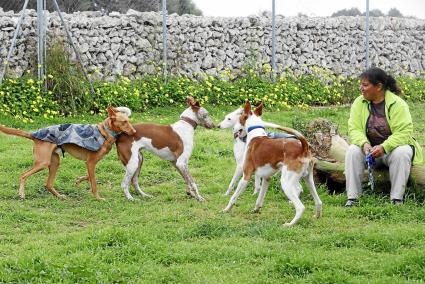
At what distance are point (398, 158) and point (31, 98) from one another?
24.2ft

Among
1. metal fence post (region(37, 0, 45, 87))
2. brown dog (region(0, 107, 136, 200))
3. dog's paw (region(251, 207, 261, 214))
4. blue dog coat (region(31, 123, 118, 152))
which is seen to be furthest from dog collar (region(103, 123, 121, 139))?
metal fence post (region(37, 0, 45, 87))

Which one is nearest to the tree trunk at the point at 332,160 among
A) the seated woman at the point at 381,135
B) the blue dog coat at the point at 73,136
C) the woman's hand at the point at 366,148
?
the seated woman at the point at 381,135

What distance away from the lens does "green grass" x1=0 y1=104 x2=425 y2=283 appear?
574 centimetres

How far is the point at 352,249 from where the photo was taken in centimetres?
640

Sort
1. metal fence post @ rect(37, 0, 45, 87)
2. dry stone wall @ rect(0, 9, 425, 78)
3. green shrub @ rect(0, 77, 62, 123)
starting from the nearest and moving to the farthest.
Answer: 1. green shrub @ rect(0, 77, 62, 123)
2. metal fence post @ rect(37, 0, 45, 87)
3. dry stone wall @ rect(0, 9, 425, 78)

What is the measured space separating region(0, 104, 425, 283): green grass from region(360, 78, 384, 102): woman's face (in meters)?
1.06

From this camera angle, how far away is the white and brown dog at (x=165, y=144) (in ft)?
28.8

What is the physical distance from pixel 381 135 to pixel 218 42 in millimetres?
9216

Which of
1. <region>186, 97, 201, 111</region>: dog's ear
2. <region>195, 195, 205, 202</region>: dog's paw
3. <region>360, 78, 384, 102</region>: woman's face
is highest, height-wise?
<region>360, 78, 384, 102</region>: woman's face

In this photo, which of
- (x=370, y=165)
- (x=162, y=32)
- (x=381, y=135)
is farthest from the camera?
(x=162, y=32)

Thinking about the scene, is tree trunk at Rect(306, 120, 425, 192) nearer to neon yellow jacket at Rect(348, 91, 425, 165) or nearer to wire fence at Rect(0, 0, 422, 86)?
neon yellow jacket at Rect(348, 91, 425, 165)

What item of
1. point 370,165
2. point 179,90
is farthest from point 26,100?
point 370,165

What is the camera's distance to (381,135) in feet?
27.5

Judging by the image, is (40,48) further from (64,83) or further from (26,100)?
(26,100)
